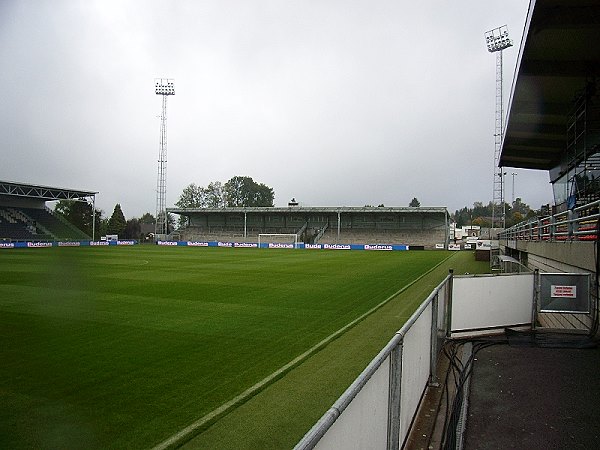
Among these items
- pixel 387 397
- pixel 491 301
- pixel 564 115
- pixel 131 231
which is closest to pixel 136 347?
pixel 387 397

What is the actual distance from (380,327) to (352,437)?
8126 mm

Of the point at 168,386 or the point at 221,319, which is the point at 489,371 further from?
the point at 221,319

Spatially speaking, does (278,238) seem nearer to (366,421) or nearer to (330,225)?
(330,225)

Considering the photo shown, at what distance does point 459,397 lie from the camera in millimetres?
5414

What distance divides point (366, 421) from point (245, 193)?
12006cm

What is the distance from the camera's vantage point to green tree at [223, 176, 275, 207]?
391 feet

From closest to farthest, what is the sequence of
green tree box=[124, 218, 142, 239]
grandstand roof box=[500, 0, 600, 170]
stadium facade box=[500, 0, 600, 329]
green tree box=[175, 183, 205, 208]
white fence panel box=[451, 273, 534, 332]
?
white fence panel box=[451, 273, 534, 332], stadium facade box=[500, 0, 600, 329], grandstand roof box=[500, 0, 600, 170], green tree box=[124, 218, 142, 239], green tree box=[175, 183, 205, 208]

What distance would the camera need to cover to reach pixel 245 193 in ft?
399

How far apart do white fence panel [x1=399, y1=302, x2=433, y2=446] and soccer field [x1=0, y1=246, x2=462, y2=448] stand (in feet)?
7.49

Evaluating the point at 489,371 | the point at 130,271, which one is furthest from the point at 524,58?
the point at 130,271

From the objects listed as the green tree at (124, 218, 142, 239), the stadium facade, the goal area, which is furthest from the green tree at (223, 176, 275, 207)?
the stadium facade

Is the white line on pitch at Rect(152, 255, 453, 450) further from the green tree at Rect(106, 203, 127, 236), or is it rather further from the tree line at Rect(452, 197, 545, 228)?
the tree line at Rect(452, 197, 545, 228)

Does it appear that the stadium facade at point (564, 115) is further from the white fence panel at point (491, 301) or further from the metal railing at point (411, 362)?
the metal railing at point (411, 362)

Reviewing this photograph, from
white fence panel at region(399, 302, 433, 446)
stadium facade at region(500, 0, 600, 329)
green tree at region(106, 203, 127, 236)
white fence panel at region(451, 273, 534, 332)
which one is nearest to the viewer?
white fence panel at region(399, 302, 433, 446)
